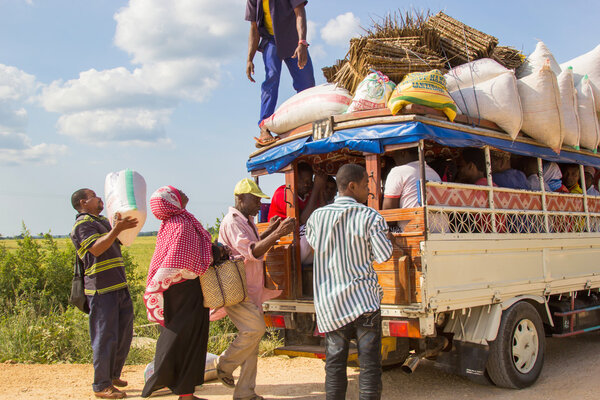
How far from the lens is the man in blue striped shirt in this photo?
345 centimetres

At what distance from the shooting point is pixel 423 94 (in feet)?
14.6

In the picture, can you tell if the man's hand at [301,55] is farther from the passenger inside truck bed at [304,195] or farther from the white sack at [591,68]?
the white sack at [591,68]

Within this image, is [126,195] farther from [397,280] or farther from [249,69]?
[249,69]

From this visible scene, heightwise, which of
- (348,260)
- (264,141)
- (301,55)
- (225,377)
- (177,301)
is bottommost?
(225,377)

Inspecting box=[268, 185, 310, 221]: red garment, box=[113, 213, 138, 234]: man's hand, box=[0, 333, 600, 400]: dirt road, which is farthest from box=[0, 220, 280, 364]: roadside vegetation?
box=[113, 213, 138, 234]: man's hand

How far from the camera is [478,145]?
4848mm

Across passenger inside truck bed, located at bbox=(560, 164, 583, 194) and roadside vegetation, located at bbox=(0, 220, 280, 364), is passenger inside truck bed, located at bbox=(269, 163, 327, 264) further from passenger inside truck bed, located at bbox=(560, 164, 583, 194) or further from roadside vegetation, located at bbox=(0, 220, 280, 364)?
passenger inside truck bed, located at bbox=(560, 164, 583, 194)

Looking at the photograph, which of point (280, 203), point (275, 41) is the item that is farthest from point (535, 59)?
point (280, 203)

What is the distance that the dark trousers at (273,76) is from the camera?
6149 millimetres

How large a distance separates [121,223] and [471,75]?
3494 mm

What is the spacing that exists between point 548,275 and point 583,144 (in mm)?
1679

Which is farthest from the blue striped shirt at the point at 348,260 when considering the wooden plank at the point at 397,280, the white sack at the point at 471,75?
the white sack at the point at 471,75

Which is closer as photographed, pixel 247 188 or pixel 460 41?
pixel 247 188

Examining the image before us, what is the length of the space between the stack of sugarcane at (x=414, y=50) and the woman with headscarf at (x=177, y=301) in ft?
7.48
